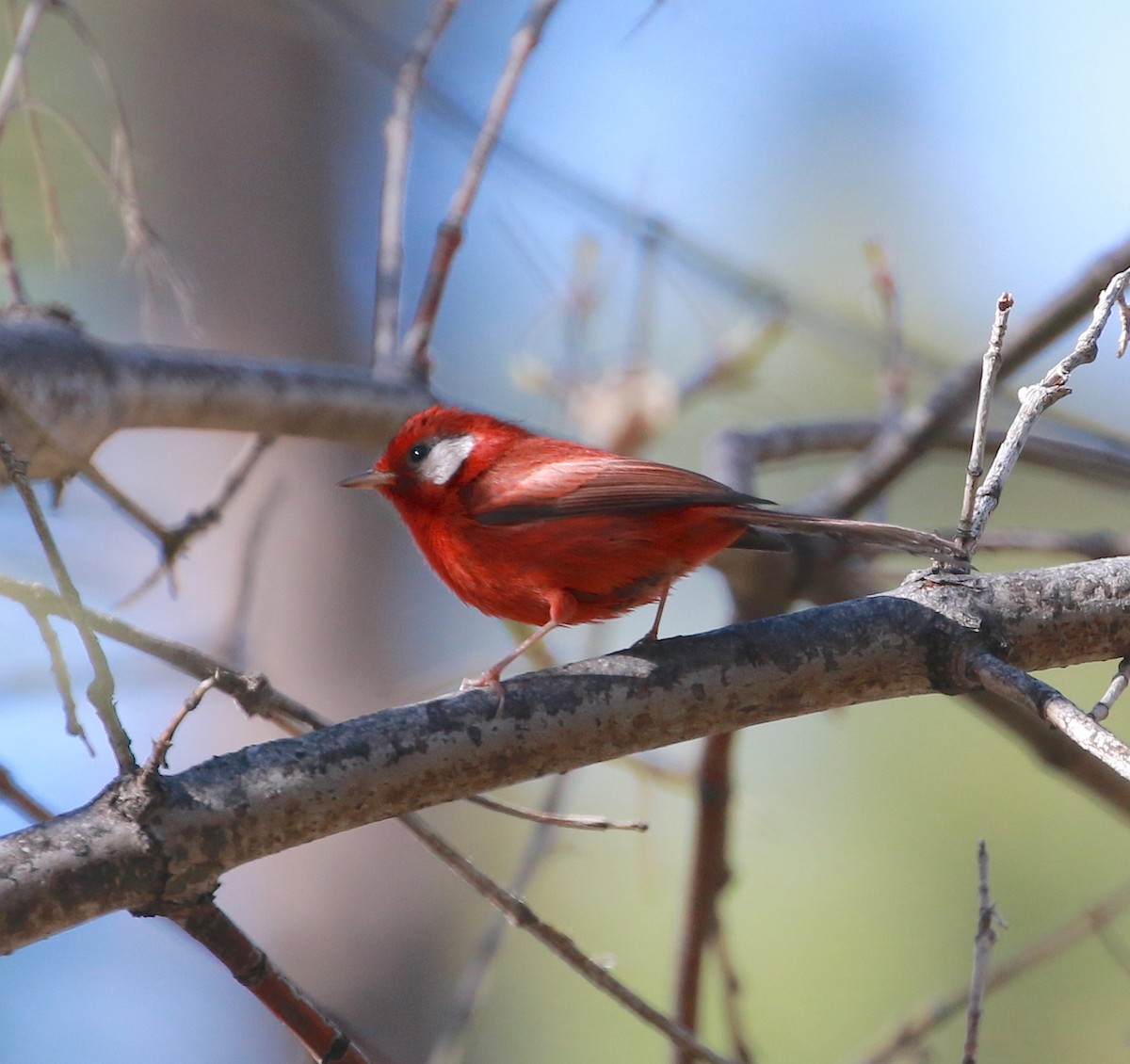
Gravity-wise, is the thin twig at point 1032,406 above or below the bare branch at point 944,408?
below

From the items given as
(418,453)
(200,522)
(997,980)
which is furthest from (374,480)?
(997,980)

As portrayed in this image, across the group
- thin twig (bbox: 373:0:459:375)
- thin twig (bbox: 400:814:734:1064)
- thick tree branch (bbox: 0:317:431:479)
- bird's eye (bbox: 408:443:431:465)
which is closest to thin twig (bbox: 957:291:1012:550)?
thin twig (bbox: 400:814:734:1064)

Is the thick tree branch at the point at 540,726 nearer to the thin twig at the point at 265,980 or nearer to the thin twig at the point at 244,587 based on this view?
the thin twig at the point at 265,980

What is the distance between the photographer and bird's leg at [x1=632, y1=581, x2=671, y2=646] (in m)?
2.48

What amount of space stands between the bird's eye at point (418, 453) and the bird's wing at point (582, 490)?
324 mm

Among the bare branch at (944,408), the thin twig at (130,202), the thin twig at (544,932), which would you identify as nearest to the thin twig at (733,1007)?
the thin twig at (544,932)

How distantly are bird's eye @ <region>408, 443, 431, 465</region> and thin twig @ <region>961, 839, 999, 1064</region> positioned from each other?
7.09 ft

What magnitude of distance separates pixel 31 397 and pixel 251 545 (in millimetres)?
721

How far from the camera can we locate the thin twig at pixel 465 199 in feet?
12.7

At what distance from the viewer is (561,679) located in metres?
2.24

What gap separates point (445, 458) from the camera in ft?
12.5

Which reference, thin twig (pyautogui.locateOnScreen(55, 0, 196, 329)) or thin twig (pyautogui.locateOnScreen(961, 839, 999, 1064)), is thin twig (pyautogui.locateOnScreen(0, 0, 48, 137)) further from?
thin twig (pyautogui.locateOnScreen(961, 839, 999, 1064))

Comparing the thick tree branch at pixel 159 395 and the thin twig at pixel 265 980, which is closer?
the thin twig at pixel 265 980

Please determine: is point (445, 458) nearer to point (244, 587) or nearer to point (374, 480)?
point (374, 480)
